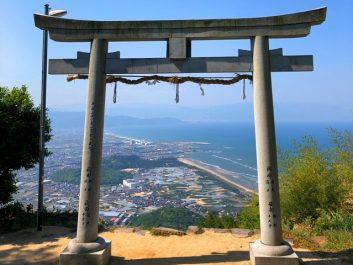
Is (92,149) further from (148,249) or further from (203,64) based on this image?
(148,249)

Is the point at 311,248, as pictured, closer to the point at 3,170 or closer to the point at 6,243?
the point at 6,243

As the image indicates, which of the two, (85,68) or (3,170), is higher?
(85,68)

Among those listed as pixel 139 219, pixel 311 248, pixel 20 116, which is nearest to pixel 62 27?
pixel 20 116

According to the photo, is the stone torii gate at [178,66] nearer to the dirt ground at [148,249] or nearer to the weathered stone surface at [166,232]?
the dirt ground at [148,249]

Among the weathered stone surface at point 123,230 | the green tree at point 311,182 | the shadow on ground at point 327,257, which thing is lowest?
the shadow on ground at point 327,257

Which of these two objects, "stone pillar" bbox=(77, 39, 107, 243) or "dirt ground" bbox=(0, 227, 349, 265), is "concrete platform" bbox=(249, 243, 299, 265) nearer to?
"dirt ground" bbox=(0, 227, 349, 265)

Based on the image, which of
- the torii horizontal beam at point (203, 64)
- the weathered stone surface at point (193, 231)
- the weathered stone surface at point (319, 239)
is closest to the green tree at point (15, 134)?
the torii horizontal beam at point (203, 64)

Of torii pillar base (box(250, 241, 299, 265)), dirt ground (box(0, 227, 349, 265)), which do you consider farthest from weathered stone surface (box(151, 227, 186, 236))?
torii pillar base (box(250, 241, 299, 265))
